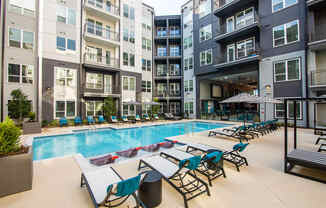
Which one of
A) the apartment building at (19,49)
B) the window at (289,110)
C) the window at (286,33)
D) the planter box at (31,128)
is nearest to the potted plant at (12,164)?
the planter box at (31,128)

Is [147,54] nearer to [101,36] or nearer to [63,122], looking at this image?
[101,36]

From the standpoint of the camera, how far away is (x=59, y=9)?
13.6m

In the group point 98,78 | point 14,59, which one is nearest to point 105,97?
point 98,78

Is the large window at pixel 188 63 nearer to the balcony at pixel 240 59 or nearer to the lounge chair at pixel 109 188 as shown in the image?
the balcony at pixel 240 59

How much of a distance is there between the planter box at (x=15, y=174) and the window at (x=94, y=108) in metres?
12.9

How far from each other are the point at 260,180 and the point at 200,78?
1732cm

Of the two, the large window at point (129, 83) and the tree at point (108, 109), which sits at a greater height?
the large window at point (129, 83)

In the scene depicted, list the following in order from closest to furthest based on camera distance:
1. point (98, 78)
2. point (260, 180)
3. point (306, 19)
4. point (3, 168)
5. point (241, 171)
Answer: point (3, 168) → point (260, 180) → point (241, 171) → point (306, 19) → point (98, 78)

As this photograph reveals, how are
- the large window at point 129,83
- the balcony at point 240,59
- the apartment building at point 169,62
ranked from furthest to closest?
the apartment building at point 169,62 < the large window at point 129,83 < the balcony at point 240,59

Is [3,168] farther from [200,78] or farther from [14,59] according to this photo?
[200,78]

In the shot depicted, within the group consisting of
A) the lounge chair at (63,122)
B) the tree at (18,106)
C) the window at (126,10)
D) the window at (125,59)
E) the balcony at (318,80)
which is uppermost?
the window at (126,10)

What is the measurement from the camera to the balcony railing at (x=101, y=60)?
15.1 meters

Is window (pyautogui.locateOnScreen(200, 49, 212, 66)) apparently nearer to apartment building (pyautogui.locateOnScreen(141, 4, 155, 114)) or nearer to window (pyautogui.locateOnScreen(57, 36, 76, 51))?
apartment building (pyautogui.locateOnScreen(141, 4, 155, 114))

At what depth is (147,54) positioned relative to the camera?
21.4 m
